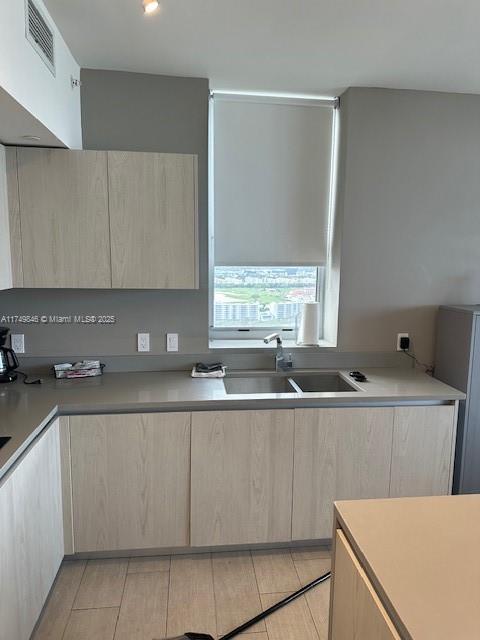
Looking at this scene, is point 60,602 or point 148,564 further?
point 148,564

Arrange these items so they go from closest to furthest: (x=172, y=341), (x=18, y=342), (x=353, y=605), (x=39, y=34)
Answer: (x=353, y=605) < (x=39, y=34) < (x=18, y=342) < (x=172, y=341)

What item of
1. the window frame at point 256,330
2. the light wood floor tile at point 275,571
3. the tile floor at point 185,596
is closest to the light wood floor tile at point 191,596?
the tile floor at point 185,596

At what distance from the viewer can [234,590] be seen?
2.05m

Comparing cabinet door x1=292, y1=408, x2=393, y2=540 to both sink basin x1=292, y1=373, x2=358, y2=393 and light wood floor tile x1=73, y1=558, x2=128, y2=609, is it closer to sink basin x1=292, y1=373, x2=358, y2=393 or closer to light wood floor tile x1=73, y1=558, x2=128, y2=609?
sink basin x1=292, y1=373, x2=358, y2=393

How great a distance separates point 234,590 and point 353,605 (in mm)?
1144

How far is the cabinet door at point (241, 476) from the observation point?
2146 mm

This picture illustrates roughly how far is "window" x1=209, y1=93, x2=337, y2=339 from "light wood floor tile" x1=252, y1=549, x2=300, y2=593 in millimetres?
1287

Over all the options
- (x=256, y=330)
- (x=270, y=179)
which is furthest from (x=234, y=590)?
(x=270, y=179)

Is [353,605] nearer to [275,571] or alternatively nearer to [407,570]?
[407,570]

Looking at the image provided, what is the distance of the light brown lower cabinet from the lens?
952mm

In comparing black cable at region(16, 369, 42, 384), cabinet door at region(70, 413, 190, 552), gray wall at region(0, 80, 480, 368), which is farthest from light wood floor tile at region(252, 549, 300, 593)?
black cable at region(16, 369, 42, 384)

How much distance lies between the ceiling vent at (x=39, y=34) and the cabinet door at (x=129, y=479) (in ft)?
5.15

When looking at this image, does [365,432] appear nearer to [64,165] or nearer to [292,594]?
[292,594]

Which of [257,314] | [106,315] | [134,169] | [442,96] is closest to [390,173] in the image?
[442,96]
